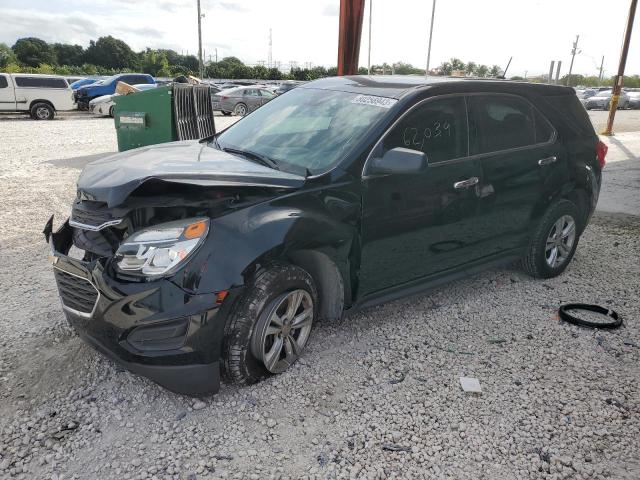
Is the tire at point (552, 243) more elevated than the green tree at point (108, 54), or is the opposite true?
the green tree at point (108, 54)

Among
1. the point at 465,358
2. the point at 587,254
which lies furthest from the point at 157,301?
the point at 587,254

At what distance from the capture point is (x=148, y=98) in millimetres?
8961

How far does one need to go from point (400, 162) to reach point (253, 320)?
1271 mm

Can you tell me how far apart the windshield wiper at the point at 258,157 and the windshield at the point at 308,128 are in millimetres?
33

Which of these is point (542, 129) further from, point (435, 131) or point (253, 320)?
point (253, 320)

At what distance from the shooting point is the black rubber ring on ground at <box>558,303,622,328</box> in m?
3.97

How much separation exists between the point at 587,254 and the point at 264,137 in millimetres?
3858

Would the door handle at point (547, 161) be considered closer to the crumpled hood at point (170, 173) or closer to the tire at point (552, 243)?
the tire at point (552, 243)

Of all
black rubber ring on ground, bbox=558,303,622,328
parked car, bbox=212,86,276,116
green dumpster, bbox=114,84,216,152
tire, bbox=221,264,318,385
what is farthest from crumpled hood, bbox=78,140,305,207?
parked car, bbox=212,86,276,116

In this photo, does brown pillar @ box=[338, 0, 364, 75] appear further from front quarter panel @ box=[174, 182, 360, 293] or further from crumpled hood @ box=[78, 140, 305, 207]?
front quarter panel @ box=[174, 182, 360, 293]

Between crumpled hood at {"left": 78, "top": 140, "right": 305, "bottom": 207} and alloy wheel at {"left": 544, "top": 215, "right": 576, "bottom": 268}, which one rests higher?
crumpled hood at {"left": 78, "top": 140, "right": 305, "bottom": 207}

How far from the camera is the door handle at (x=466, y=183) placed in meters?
3.75

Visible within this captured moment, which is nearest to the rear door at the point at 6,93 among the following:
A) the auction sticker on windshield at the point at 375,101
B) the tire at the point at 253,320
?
the auction sticker on windshield at the point at 375,101

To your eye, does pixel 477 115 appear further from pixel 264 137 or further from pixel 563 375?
pixel 563 375
